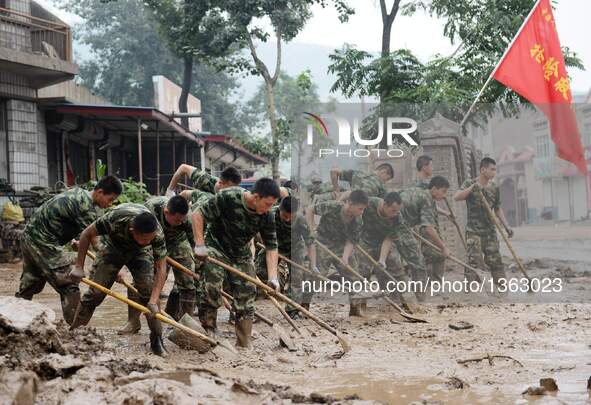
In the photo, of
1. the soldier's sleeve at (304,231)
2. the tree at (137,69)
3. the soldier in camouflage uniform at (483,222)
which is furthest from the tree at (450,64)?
the tree at (137,69)

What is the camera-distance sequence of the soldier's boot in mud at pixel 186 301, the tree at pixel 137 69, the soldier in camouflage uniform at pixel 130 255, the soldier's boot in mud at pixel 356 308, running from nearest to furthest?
the soldier in camouflage uniform at pixel 130 255, the soldier's boot in mud at pixel 186 301, the soldier's boot in mud at pixel 356 308, the tree at pixel 137 69

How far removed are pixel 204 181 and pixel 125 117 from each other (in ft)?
27.0

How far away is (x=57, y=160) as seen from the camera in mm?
16016

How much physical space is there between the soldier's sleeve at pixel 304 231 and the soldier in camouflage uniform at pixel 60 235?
258 cm

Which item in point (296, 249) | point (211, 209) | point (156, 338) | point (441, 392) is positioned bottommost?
point (441, 392)

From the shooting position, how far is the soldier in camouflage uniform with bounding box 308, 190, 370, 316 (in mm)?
8633

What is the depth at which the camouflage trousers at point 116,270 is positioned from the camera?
6160 millimetres

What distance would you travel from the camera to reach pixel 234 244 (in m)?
6.46

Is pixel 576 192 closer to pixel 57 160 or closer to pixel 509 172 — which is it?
pixel 509 172

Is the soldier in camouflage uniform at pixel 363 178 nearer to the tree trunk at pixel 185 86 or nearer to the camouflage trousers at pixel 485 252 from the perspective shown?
the camouflage trousers at pixel 485 252

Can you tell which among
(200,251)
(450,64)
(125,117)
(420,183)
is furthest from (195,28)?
(200,251)

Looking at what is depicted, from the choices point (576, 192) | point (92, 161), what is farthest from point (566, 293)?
point (92, 161)

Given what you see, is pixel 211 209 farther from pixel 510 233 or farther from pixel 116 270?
pixel 510 233

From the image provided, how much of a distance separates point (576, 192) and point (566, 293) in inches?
49.9
